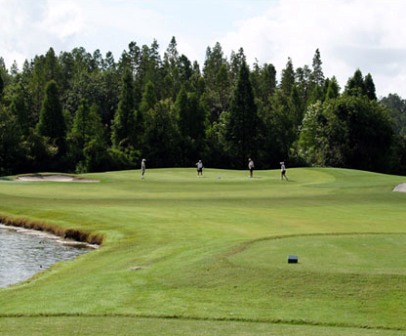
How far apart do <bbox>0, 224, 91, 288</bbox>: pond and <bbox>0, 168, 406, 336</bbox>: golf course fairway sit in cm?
115

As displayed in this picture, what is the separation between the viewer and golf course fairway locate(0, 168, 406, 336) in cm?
1480

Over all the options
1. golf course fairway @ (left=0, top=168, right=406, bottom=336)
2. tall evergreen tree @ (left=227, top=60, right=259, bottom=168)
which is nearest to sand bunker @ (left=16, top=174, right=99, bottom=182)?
golf course fairway @ (left=0, top=168, right=406, bottom=336)

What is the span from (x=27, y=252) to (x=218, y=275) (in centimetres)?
1466

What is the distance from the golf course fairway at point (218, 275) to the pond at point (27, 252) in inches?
45.3

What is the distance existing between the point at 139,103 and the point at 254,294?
403ft

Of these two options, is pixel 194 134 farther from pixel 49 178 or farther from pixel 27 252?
pixel 27 252

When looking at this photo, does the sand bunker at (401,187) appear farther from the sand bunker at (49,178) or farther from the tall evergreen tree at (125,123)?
the tall evergreen tree at (125,123)

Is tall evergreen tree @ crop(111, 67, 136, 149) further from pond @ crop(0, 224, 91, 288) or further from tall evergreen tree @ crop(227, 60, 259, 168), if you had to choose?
pond @ crop(0, 224, 91, 288)

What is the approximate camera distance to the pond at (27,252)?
2586 cm

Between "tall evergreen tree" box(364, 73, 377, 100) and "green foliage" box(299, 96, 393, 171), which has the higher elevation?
"tall evergreen tree" box(364, 73, 377, 100)

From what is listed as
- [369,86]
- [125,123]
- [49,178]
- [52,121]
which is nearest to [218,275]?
[49,178]

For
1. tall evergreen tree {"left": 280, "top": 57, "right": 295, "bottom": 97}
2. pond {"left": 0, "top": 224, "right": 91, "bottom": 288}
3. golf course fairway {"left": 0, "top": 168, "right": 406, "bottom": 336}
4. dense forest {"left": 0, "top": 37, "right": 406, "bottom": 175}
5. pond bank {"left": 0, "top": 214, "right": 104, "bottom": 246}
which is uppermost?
tall evergreen tree {"left": 280, "top": 57, "right": 295, "bottom": 97}

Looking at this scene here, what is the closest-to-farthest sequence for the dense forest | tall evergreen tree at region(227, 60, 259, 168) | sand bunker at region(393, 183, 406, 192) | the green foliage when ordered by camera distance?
sand bunker at region(393, 183, 406, 192) → the dense forest → the green foliage → tall evergreen tree at region(227, 60, 259, 168)

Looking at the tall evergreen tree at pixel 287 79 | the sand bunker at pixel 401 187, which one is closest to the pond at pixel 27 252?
the sand bunker at pixel 401 187
